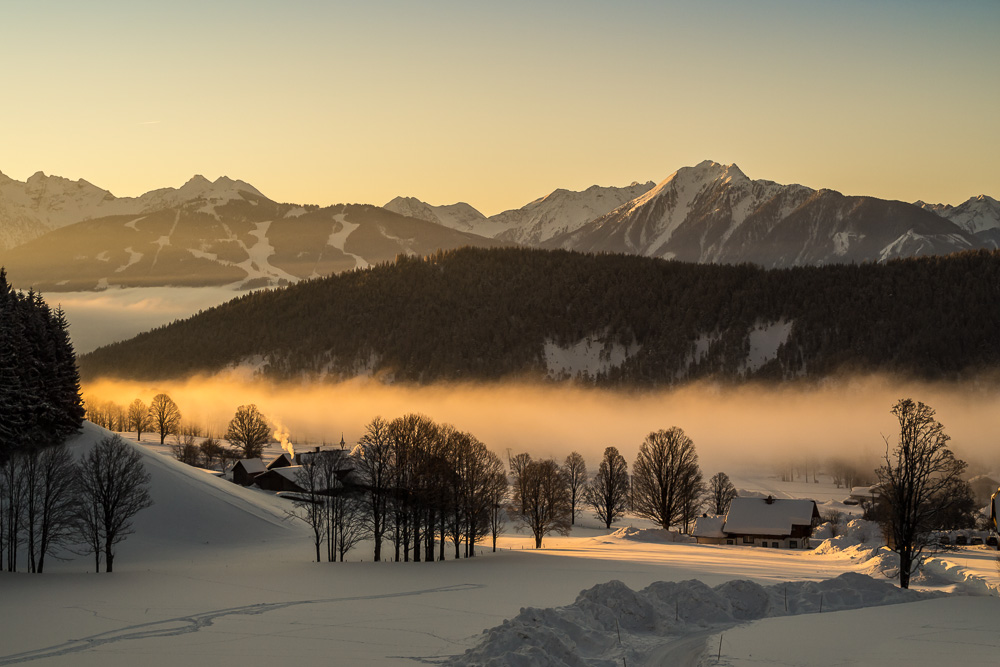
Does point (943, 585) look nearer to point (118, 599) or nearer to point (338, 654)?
point (338, 654)

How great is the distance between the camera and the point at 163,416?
17375 cm

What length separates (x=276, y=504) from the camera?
9250 centimetres

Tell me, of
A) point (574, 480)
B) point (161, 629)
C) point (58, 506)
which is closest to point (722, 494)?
point (574, 480)

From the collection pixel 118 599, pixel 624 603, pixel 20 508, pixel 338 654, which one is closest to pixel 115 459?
pixel 20 508

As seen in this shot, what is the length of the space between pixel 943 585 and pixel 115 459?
49213 millimetres

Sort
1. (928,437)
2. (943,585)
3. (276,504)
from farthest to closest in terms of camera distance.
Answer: (276,504) → (943,585) → (928,437)

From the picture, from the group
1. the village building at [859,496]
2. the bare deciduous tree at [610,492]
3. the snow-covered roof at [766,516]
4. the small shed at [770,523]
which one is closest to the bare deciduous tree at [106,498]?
the bare deciduous tree at [610,492]

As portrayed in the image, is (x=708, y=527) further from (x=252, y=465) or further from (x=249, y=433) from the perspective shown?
(x=249, y=433)

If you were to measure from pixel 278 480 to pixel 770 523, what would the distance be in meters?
61.2

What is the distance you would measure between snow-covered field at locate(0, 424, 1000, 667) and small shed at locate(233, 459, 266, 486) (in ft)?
191

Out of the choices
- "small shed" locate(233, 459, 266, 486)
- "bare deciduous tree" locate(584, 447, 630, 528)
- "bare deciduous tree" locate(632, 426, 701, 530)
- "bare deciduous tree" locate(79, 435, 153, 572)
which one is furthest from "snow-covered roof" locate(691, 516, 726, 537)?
"small shed" locate(233, 459, 266, 486)

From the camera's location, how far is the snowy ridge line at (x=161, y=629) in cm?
2900

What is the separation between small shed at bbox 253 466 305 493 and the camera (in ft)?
372

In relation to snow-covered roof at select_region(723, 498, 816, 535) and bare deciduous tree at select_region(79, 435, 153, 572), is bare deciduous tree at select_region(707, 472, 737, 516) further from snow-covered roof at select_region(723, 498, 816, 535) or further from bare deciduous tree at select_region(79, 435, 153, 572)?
bare deciduous tree at select_region(79, 435, 153, 572)
